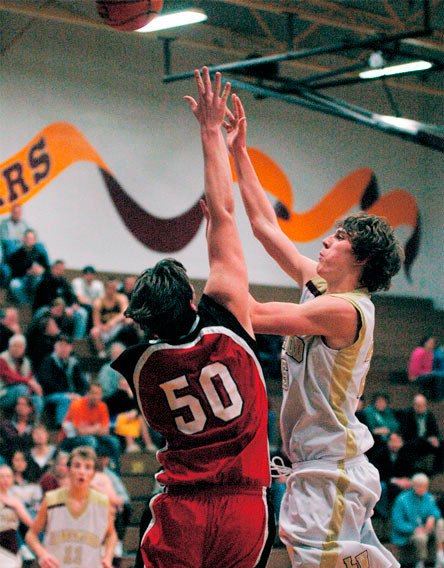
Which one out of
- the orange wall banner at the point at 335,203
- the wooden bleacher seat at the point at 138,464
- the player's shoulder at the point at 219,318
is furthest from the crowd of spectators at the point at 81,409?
the player's shoulder at the point at 219,318

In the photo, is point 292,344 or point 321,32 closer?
point 292,344

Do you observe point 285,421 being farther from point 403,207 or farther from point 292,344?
point 403,207

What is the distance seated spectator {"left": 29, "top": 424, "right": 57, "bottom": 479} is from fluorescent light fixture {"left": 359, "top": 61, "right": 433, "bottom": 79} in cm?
674

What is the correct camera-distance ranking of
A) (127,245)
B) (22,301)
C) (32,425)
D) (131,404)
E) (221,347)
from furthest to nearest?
(127,245), (22,301), (131,404), (32,425), (221,347)

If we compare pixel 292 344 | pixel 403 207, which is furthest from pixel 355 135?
pixel 292 344

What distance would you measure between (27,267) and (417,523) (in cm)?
622

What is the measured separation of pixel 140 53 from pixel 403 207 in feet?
21.4

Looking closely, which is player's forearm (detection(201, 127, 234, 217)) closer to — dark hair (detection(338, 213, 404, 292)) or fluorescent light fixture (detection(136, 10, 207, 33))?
dark hair (detection(338, 213, 404, 292))

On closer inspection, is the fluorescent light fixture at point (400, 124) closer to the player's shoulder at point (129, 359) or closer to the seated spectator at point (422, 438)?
the seated spectator at point (422, 438)

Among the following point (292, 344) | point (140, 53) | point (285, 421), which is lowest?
point (285, 421)

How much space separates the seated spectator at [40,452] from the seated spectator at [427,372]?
806 cm

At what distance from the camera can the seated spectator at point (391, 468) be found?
12.8 m

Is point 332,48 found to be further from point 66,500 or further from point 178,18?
point 66,500

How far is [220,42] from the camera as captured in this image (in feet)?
56.4
